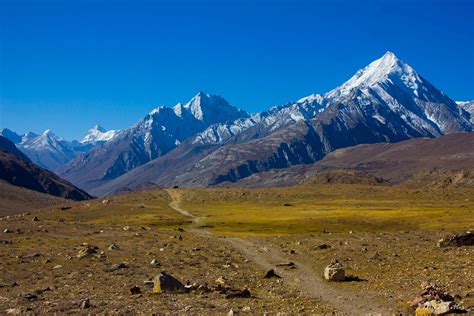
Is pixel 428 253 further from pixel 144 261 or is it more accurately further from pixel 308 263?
pixel 144 261

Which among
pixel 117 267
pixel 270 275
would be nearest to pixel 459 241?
pixel 270 275

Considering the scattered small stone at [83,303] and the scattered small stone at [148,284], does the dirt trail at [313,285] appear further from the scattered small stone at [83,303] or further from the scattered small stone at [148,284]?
the scattered small stone at [83,303]

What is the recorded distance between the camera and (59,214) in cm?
13688

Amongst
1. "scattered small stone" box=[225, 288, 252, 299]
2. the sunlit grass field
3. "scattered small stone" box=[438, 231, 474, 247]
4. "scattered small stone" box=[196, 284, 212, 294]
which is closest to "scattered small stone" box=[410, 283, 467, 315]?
"scattered small stone" box=[225, 288, 252, 299]

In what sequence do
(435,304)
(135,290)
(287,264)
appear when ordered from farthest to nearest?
(287,264)
(135,290)
(435,304)

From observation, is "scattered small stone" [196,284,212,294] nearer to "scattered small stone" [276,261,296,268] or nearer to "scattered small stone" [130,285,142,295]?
"scattered small stone" [130,285,142,295]

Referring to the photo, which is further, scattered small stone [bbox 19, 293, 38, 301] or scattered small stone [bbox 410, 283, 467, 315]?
scattered small stone [bbox 19, 293, 38, 301]

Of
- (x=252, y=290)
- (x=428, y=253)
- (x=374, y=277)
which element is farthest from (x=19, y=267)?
(x=428, y=253)

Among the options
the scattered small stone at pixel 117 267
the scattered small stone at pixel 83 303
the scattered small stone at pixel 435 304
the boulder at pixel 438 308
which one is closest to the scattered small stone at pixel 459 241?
the scattered small stone at pixel 435 304

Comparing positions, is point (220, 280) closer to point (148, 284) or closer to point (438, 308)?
point (148, 284)

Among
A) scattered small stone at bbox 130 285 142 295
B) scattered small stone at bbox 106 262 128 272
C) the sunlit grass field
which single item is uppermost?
the sunlit grass field

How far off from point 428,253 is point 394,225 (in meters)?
45.8

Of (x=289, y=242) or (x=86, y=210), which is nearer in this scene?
(x=289, y=242)

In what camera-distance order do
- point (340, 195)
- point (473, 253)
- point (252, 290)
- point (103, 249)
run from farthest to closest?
1. point (340, 195)
2. point (103, 249)
3. point (473, 253)
4. point (252, 290)
